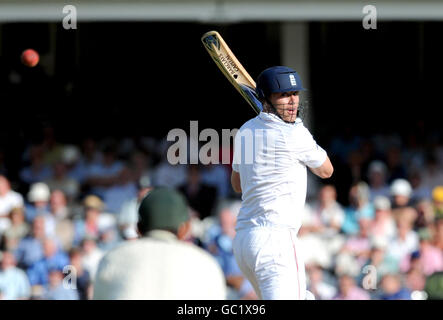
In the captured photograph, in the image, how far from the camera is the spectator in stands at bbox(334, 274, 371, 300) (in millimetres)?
8797

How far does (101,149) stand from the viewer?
1135 centimetres

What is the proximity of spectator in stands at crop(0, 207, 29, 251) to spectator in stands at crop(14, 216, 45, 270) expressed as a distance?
8 cm

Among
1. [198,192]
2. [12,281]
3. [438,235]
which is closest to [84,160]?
[198,192]

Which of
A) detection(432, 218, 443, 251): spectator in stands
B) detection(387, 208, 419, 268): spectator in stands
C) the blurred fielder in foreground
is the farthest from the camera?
detection(432, 218, 443, 251): spectator in stands

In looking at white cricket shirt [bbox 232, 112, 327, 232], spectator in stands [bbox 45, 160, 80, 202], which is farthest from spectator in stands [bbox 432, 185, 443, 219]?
white cricket shirt [bbox 232, 112, 327, 232]

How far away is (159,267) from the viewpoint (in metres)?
3.63

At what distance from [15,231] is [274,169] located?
4846 mm

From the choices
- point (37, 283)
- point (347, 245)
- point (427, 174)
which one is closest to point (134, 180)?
point (37, 283)

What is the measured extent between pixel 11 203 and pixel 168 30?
126 inches

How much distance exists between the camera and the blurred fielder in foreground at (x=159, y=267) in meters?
3.63

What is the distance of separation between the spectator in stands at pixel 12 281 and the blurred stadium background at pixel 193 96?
0.65 meters

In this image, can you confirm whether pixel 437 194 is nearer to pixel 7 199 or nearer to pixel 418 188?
pixel 418 188

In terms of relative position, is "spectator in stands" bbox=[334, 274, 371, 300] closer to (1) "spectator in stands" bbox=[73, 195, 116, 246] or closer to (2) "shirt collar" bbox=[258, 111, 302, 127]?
(1) "spectator in stands" bbox=[73, 195, 116, 246]
